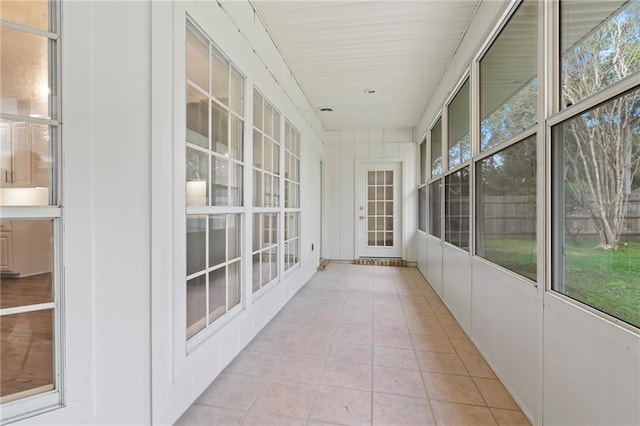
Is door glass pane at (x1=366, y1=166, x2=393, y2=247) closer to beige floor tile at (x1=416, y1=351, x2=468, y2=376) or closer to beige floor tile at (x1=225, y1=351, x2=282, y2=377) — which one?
beige floor tile at (x1=416, y1=351, x2=468, y2=376)

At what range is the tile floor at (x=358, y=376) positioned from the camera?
156 centimetres

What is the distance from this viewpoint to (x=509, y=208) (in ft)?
6.20

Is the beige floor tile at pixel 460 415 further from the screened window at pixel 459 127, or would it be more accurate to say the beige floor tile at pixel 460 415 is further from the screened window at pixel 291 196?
the screened window at pixel 291 196

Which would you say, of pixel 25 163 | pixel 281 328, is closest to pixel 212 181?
pixel 25 163

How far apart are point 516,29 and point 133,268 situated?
8.36 ft

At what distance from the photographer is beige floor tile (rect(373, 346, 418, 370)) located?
2.06 meters

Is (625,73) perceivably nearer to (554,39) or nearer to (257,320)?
(554,39)

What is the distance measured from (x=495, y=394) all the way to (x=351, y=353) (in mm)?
947

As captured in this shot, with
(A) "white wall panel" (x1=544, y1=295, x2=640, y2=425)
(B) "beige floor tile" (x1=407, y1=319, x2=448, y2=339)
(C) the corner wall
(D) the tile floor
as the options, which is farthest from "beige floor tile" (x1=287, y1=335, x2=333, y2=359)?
(C) the corner wall

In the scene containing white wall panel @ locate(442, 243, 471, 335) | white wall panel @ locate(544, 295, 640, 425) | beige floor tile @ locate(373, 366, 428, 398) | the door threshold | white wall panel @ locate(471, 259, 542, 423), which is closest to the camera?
white wall panel @ locate(544, 295, 640, 425)

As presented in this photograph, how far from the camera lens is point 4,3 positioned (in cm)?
107

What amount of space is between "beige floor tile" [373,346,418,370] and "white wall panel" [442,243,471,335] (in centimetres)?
68

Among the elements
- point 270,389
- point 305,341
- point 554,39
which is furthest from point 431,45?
point 270,389

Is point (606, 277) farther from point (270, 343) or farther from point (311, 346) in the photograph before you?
point (270, 343)
